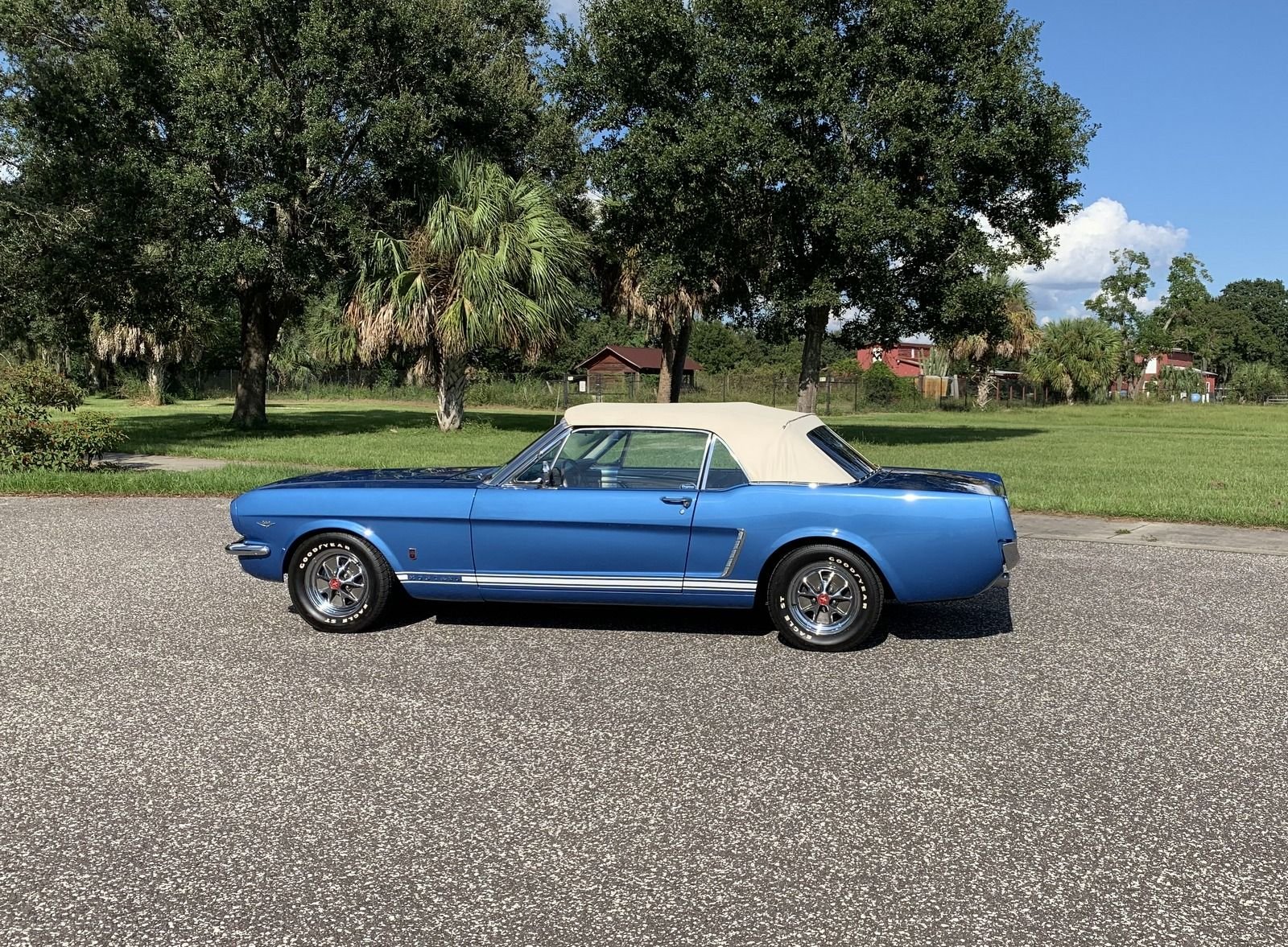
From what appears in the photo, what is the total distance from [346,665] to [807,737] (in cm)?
252

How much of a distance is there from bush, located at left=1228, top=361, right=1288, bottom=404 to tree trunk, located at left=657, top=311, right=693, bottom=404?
56671mm

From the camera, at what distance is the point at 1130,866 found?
10.6ft

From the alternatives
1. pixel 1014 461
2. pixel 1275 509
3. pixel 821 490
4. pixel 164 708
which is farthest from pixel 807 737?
pixel 1014 461

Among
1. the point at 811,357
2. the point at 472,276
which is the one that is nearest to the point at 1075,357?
the point at 811,357

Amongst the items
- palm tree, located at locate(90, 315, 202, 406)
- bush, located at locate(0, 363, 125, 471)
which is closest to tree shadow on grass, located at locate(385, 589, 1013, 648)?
bush, located at locate(0, 363, 125, 471)

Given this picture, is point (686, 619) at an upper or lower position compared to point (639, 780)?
upper

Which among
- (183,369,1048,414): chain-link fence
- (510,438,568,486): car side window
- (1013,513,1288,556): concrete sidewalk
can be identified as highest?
(183,369,1048,414): chain-link fence

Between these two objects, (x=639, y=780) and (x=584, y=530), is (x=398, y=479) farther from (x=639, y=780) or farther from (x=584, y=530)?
(x=639, y=780)

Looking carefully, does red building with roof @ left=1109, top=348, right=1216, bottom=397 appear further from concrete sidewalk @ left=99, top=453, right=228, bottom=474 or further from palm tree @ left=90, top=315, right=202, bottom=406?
concrete sidewalk @ left=99, top=453, right=228, bottom=474

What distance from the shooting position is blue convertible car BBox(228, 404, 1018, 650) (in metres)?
5.57

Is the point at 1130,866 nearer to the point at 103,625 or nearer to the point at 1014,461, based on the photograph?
the point at 103,625

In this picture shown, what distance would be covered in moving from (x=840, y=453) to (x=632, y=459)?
1271 millimetres

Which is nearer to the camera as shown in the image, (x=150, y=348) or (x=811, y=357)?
(x=811, y=357)

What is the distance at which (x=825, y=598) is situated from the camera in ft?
18.6
